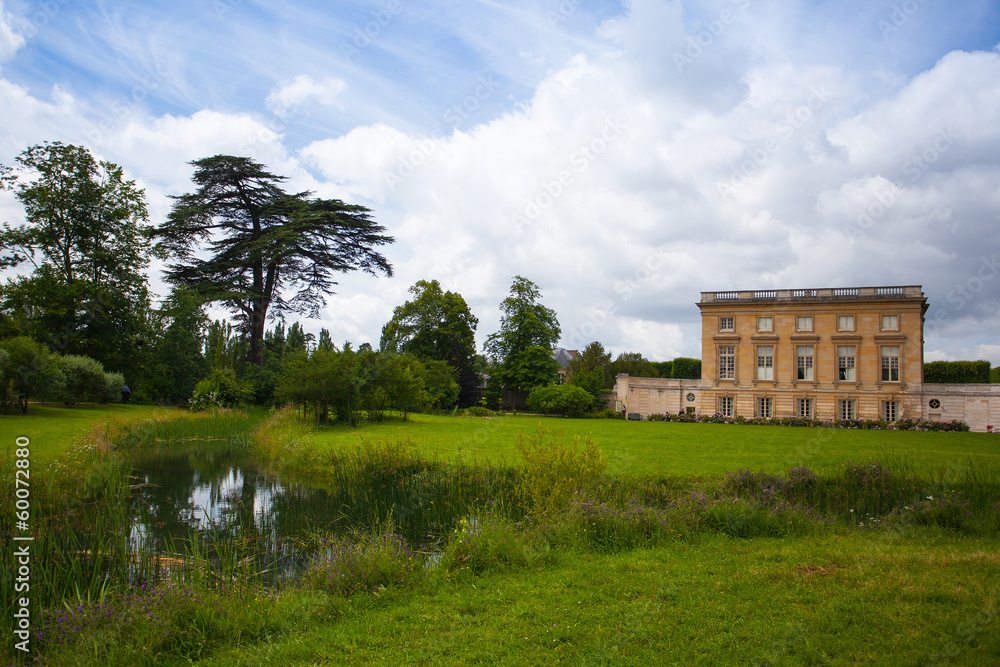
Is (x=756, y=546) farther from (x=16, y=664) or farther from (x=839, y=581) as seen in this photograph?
(x=16, y=664)

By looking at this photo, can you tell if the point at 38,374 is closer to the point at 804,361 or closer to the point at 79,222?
the point at 79,222

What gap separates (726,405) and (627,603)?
1550 inches

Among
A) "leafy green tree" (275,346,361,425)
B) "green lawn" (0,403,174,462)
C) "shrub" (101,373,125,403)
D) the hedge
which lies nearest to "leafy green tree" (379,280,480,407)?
"leafy green tree" (275,346,361,425)

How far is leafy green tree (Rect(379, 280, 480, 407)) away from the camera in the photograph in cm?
4116

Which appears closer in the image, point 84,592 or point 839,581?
point 839,581

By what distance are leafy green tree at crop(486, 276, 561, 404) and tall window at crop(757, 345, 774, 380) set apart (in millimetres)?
14670

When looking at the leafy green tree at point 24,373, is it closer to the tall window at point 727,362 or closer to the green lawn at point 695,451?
the green lawn at point 695,451

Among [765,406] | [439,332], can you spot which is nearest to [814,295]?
[765,406]

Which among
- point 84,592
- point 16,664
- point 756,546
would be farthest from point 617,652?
point 84,592

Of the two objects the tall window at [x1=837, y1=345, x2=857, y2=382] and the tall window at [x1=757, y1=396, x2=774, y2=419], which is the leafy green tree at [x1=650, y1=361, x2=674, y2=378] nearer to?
the tall window at [x1=757, y1=396, x2=774, y2=419]

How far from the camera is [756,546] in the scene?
6.38 m

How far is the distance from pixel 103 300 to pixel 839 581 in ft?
92.6

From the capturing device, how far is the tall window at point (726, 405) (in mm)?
40625

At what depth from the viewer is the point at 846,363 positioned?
3841 centimetres
